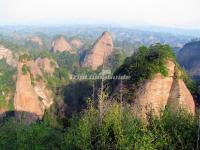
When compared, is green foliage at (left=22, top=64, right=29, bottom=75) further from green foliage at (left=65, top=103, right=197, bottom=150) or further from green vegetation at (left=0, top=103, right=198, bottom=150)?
green foliage at (left=65, top=103, right=197, bottom=150)

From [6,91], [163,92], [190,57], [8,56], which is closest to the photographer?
[163,92]

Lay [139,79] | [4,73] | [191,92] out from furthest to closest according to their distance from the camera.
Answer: [4,73]
[191,92]
[139,79]

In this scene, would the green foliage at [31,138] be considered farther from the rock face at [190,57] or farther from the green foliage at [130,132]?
the rock face at [190,57]

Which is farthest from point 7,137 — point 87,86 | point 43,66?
point 43,66

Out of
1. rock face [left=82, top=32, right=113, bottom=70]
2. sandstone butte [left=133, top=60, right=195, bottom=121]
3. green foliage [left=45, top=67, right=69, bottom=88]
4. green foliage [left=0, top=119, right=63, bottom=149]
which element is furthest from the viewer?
rock face [left=82, top=32, right=113, bottom=70]

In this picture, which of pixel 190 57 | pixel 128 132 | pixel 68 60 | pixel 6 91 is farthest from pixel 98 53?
pixel 128 132

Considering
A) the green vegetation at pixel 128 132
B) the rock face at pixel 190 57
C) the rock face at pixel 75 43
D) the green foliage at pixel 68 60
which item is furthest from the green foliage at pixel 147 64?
the rock face at pixel 75 43

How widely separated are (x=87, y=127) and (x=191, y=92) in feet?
68.7

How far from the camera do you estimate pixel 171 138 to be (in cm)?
2183

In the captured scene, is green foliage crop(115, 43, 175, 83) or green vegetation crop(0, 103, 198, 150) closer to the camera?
green vegetation crop(0, 103, 198, 150)

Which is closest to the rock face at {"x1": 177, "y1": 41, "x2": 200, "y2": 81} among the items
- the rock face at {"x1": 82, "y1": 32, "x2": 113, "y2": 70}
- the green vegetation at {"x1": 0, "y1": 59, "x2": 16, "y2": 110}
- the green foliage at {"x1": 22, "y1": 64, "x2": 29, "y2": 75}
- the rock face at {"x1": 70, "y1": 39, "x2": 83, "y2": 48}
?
the rock face at {"x1": 82, "y1": 32, "x2": 113, "y2": 70}

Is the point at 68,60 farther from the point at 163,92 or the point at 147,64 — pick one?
the point at 163,92

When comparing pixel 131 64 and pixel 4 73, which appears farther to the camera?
pixel 4 73

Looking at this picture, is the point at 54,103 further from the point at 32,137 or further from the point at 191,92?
the point at 32,137
